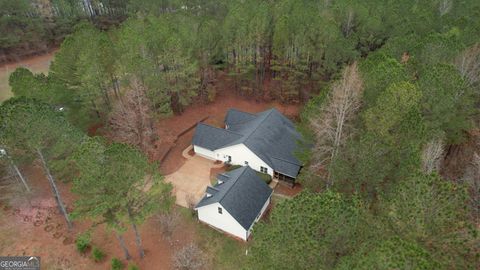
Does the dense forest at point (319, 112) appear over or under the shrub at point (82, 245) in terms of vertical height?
over

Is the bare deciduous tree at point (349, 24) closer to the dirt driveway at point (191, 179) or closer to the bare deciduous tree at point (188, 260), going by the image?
the dirt driveway at point (191, 179)

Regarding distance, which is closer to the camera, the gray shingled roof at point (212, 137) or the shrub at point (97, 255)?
the shrub at point (97, 255)

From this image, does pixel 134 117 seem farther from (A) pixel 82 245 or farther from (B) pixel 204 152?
(A) pixel 82 245

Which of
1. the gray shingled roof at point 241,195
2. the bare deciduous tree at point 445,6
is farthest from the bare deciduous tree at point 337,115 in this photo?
the bare deciduous tree at point 445,6

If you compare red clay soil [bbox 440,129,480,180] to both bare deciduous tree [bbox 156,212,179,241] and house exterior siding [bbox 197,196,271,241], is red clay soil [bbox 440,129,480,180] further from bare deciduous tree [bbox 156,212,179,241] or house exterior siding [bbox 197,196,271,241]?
bare deciduous tree [bbox 156,212,179,241]

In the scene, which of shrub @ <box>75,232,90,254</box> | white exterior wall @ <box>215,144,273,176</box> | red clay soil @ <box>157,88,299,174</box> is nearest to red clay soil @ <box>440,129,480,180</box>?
white exterior wall @ <box>215,144,273,176</box>

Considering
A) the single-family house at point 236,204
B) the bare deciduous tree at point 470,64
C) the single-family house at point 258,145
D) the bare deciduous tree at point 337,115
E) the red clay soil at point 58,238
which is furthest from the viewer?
the single-family house at point 258,145

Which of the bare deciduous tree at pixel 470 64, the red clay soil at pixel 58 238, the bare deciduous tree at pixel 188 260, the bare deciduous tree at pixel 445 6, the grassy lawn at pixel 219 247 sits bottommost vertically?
the grassy lawn at pixel 219 247
